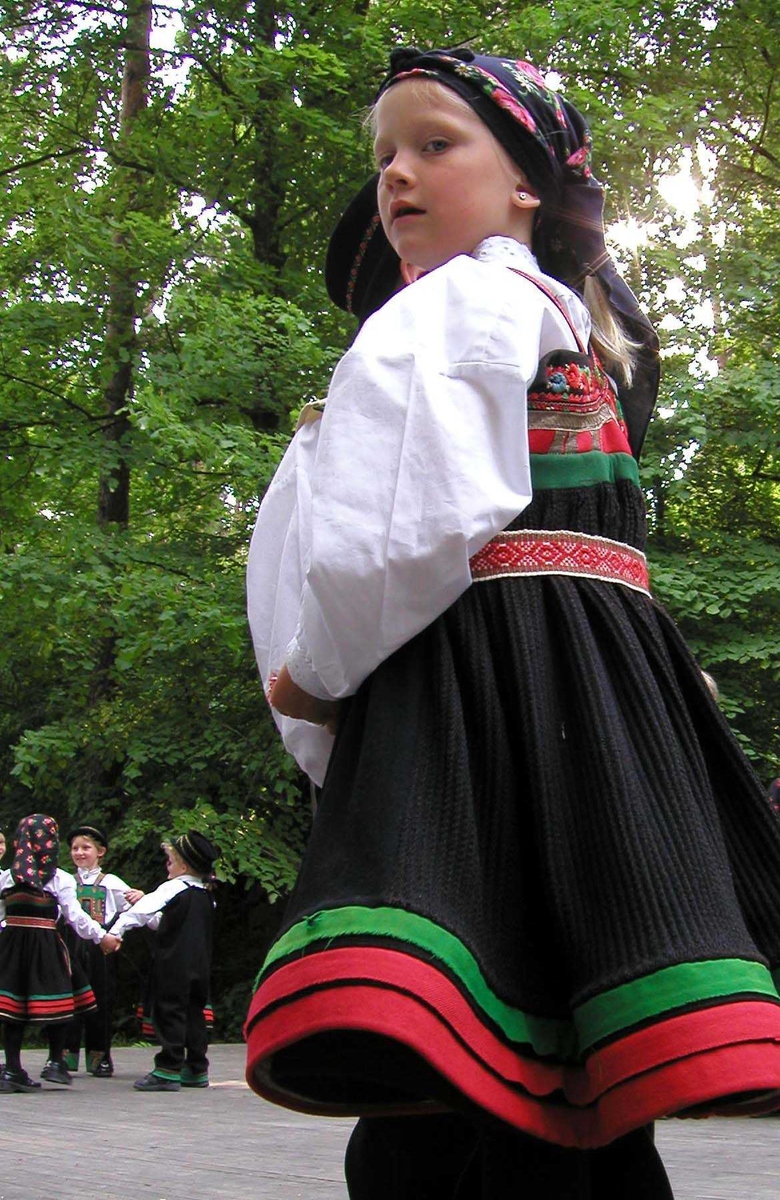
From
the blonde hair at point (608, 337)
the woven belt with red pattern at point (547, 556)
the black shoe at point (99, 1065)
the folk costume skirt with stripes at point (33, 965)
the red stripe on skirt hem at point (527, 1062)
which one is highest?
the blonde hair at point (608, 337)

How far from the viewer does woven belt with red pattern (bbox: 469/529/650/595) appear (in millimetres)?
1981

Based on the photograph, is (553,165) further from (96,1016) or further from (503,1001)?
(96,1016)

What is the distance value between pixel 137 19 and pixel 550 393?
45.1 feet

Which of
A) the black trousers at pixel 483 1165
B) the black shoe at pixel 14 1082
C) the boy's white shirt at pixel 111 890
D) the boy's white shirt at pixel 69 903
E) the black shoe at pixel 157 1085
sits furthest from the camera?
the boy's white shirt at pixel 111 890

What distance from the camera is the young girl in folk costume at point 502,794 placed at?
1663mm

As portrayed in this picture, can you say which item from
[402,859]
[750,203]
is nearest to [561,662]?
[402,859]

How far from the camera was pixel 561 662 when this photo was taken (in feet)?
6.32

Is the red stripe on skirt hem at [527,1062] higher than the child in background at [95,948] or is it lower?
higher

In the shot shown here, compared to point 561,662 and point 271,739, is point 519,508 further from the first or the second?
point 271,739

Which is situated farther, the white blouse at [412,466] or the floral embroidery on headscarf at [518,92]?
the floral embroidery on headscarf at [518,92]

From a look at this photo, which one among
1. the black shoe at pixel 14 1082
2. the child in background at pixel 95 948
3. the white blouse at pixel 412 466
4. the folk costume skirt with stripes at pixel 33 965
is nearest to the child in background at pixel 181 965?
the folk costume skirt with stripes at pixel 33 965

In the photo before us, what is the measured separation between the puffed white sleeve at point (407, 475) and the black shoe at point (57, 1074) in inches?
365

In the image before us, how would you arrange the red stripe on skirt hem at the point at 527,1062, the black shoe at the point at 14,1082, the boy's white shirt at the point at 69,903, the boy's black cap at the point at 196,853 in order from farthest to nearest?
the boy's black cap at the point at 196,853 < the boy's white shirt at the point at 69,903 < the black shoe at the point at 14,1082 < the red stripe on skirt hem at the point at 527,1062

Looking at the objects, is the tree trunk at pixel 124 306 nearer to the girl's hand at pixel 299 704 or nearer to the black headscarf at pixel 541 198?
the black headscarf at pixel 541 198
